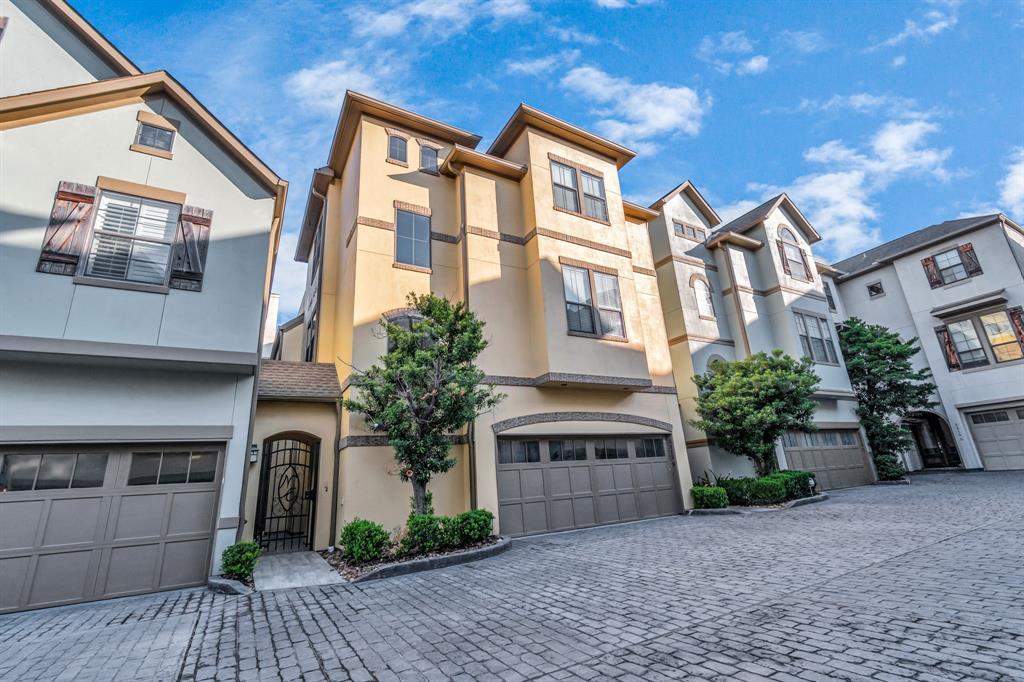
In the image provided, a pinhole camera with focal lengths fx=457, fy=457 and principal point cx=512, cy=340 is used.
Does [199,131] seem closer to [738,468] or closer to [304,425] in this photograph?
[304,425]

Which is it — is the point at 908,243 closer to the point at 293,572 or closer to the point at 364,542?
the point at 364,542

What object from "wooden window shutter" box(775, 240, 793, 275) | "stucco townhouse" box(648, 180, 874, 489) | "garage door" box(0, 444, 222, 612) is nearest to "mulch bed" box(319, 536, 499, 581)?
"garage door" box(0, 444, 222, 612)

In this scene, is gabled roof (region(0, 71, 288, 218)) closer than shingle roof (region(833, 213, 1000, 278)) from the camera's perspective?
Yes

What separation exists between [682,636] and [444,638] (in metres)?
2.40

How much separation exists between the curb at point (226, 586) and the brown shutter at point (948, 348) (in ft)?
96.7

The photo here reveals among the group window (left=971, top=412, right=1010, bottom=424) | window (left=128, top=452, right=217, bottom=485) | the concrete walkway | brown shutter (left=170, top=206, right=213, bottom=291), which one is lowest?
the concrete walkway

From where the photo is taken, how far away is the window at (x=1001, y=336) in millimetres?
20344

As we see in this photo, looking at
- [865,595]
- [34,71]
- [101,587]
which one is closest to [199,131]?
[34,71]

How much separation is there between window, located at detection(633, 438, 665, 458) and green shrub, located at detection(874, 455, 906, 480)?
11.7 m

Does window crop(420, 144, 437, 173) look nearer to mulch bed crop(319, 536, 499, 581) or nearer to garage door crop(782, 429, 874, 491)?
mulch bed crop(319, 536, 499, 581)

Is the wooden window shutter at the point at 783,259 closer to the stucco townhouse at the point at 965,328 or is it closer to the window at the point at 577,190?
the stucco townhouse at the point at 965,328

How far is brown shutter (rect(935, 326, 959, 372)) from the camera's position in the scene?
21980mm

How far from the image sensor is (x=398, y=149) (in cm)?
1366

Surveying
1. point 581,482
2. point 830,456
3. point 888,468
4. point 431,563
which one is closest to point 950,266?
point 888,468
